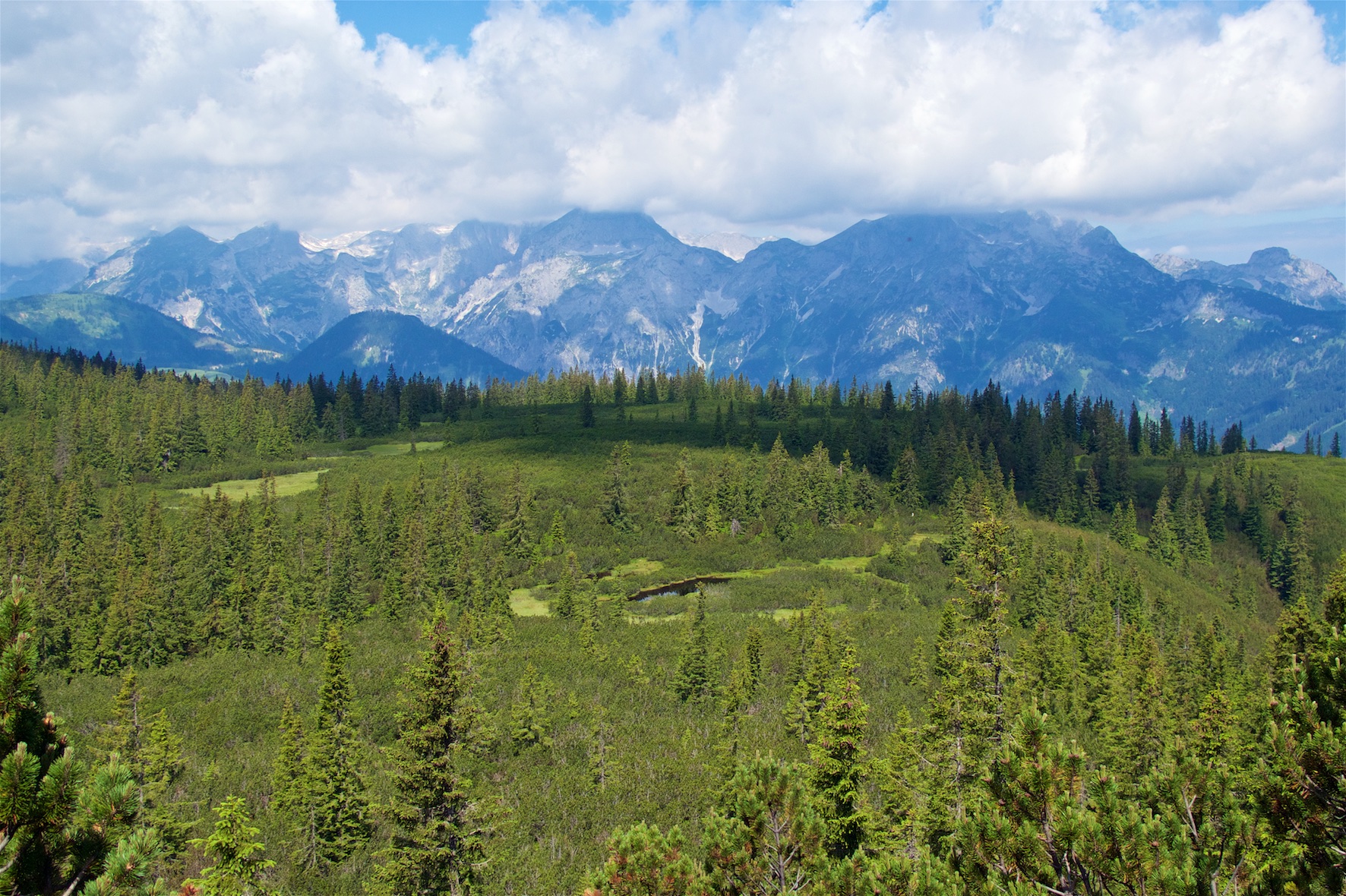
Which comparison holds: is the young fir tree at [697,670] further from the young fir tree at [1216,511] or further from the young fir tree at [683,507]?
the young fir tree at [1216,511]

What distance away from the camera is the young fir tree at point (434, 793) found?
24406 mm

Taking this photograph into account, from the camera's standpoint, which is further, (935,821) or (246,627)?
(246,627)

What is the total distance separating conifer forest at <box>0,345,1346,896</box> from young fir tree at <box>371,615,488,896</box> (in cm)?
12

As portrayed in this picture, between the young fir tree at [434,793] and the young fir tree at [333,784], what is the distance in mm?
11596

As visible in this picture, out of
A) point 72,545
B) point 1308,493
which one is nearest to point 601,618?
point 72,545

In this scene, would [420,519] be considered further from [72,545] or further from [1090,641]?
[1090,641]

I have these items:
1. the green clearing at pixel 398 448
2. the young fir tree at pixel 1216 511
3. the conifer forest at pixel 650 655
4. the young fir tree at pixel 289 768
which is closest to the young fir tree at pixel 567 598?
the conifer forest at pixel 650 655

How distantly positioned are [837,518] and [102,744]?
10131cm

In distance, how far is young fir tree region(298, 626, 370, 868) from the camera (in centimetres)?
3547

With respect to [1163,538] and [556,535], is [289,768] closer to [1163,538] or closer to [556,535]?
[556,535]

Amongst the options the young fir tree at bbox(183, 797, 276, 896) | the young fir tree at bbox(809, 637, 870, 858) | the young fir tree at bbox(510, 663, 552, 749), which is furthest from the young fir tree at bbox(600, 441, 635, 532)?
the young fir tree at bbox(183, 797, 276, 896)

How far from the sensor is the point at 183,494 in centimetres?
12700

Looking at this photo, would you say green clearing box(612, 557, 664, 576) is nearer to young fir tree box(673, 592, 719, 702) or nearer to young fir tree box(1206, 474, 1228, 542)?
young fir tree box(673, 592, 719, 702)

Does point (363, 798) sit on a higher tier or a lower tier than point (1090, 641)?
higher
